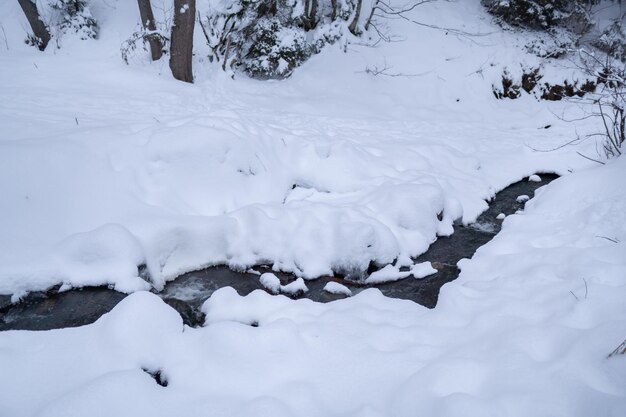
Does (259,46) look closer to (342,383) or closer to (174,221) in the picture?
(174,221)

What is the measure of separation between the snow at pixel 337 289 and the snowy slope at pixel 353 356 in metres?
0.34

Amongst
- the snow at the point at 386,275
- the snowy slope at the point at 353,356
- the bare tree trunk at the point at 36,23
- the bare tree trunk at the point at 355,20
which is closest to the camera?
the snowy slope at the point at 353,356

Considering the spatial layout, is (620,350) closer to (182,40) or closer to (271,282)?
(271,282)

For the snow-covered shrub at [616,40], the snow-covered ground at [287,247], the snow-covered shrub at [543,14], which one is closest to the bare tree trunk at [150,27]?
the snow-covered ground at [287,247]

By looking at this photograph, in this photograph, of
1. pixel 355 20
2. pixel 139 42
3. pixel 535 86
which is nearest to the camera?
pixel 139 42

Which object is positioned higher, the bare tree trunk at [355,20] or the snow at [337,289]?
the bare tree trunk at [355,20]

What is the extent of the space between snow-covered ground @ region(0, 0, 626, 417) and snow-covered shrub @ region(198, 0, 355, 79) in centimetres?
155

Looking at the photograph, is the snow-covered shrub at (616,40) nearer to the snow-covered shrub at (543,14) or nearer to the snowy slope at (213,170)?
the snow-covered shrub at (543,14)

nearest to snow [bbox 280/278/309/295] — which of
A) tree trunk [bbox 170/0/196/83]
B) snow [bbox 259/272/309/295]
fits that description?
snow [bbox 259/272/309/295]

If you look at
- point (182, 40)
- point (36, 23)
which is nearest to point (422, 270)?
point (182, 40)

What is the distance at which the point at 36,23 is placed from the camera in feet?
25.2

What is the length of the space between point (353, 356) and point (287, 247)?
1.56 meters

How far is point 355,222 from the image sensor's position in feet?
11.5

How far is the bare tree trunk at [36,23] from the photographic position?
7.55m
